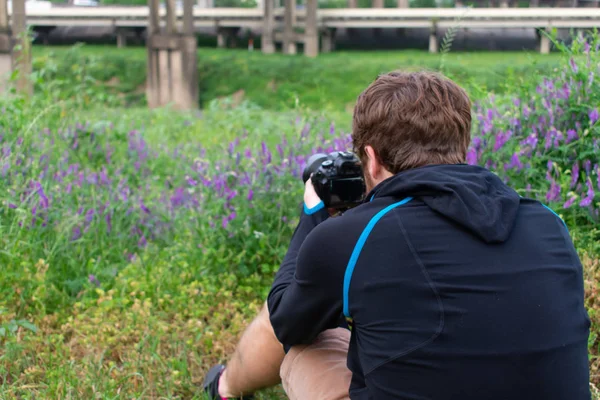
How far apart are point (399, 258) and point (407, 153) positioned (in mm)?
310

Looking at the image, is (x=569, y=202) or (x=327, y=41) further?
(x=327, y=41)

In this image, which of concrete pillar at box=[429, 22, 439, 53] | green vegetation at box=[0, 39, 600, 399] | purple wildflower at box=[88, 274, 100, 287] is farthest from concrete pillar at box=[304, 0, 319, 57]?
purple wildflower at box=[88, 274, 100, 287]

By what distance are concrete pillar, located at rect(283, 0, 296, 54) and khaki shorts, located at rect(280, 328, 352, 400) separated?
29.5 metres

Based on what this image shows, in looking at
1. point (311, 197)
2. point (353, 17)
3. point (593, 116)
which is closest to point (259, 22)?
point (353, 17)

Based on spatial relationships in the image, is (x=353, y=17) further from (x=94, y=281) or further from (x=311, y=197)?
(x=311, y=197)

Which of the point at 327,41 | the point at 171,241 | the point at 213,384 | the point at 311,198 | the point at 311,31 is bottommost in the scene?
the point at 213,384

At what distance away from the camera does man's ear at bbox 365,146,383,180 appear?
1887 millimetres

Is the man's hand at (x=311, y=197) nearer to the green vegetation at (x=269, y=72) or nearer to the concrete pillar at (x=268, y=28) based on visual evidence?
the green vegetation at (x=269, y=72)

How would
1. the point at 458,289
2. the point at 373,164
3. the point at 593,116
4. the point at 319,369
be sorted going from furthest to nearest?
the point at 593,116 < the point at 319,369 < the point at 373,164 < the point at 458,289

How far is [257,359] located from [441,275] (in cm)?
92

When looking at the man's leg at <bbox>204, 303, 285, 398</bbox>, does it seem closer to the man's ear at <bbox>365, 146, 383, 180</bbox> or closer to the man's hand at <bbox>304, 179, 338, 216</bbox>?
the man's hand at <bbox>304, 179, 338, 216</bbox>

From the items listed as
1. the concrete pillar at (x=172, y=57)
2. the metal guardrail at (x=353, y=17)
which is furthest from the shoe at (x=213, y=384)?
→ the metal guardrail at (x=353, y=17)

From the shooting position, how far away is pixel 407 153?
1.83 metres

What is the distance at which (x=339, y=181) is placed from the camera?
88.0 inches
